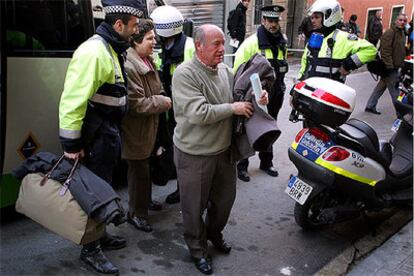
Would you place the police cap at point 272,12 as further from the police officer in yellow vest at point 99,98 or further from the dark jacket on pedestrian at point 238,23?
the dark jacket on pedestrian at point 238,23

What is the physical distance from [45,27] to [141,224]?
171 cm

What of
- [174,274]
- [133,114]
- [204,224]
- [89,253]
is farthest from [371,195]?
[89,253]

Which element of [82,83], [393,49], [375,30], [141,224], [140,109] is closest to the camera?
[82,83]

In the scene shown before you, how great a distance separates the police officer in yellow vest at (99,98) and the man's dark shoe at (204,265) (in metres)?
0.57

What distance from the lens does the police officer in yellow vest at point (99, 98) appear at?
9.02 ft

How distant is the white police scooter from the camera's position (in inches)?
135

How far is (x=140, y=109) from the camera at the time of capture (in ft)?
11.1

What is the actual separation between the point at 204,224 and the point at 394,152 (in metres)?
2.09

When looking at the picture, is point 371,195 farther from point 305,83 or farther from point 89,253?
point 89,253

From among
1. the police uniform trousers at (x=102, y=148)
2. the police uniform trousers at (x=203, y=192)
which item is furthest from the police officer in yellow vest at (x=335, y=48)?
the police uniform trousers at (x=102, y=148)

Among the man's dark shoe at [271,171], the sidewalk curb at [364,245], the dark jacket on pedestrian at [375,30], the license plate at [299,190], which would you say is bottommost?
the sidewalk curb at [364,245]

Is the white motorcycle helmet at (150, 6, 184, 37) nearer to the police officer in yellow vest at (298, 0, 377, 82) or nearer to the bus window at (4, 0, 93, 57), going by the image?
the bus window at (4, 0, 93, 57)

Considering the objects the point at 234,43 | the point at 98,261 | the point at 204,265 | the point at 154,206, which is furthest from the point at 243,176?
the point at 234,43

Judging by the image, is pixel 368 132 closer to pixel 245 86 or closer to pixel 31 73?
pixel 245 86
